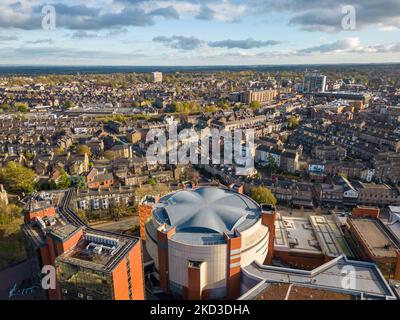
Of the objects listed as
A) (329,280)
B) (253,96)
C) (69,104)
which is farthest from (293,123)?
(69,104)

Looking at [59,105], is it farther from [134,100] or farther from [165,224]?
[165,224]

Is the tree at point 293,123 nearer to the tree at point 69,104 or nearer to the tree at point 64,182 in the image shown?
the tree at point 64,182

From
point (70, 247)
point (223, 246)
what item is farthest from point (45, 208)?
point (223, 246)

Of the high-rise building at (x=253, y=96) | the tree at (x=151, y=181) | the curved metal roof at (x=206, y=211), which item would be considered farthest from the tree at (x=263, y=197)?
the high-rise building at (x=253, y=96)

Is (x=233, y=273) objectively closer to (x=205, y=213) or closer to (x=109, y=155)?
(x=205, y=213)

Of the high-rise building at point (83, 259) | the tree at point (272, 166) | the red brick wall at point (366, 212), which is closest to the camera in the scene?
the high-rise building at point (83, 259)
